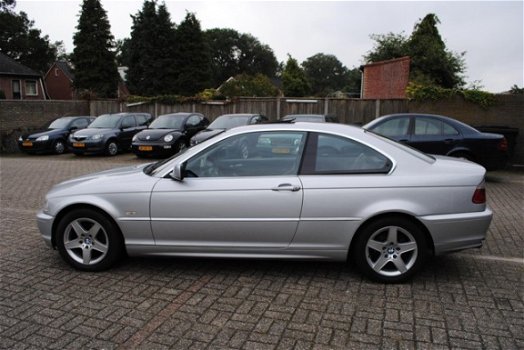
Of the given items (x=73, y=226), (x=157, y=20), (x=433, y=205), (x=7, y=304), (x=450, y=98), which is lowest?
(x=7, y=304)

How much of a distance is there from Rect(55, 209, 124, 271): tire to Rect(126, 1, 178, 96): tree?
141 ft

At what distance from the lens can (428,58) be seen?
2058cm

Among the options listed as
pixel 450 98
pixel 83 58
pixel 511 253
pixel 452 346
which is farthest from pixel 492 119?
pixel 83 58

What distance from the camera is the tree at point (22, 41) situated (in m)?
56.1

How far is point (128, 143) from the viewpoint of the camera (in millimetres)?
17031

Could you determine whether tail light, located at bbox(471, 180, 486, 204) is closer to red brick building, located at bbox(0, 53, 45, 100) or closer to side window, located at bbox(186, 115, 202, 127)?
side window, located at bbox(186, 115, 202, 127)

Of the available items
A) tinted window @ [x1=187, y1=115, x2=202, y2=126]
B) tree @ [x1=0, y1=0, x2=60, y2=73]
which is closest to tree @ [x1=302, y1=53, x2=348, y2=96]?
tree @ [x1=0, y1=0, x2=60, y2=73]

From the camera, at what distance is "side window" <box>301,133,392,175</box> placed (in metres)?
4.30

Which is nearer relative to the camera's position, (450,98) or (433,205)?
(433,205)

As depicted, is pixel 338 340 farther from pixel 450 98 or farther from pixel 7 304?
pixel 450 98

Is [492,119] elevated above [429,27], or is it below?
below

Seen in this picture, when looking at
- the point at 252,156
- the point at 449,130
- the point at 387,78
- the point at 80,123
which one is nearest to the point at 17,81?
the point at 80,123

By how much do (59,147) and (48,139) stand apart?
521mm

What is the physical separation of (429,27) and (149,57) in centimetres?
3116
